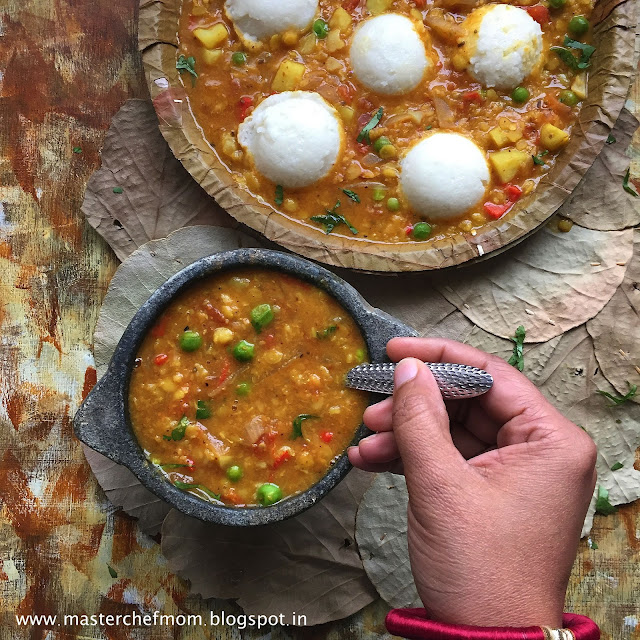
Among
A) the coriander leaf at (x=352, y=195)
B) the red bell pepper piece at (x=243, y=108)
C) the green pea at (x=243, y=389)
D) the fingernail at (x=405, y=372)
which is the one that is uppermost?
the red bell pepper piece at (x=243, y=108)

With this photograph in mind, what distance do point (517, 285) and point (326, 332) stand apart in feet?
3.17

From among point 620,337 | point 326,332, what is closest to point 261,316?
point 326,332

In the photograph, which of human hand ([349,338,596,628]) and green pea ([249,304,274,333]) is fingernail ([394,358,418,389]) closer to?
human hand ([349,338,596,628])

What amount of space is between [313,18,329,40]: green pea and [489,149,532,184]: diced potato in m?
0.90

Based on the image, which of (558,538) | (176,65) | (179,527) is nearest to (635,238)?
(558,538)

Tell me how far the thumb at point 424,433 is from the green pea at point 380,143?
1.17 m

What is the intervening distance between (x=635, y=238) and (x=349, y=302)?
1388 millimetres

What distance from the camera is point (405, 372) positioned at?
2.25m

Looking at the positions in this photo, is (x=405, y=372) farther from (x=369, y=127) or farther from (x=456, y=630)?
(x=369, y=127)

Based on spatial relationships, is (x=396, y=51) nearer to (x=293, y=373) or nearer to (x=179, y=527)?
(x=293, y=373)

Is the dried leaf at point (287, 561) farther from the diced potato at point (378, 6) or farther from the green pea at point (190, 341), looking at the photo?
the diced potato at point (378, 6)

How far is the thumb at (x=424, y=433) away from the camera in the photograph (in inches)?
81.7

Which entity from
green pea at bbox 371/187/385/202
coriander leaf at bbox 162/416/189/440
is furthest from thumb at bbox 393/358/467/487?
green pea at bbox 371/187/385/202

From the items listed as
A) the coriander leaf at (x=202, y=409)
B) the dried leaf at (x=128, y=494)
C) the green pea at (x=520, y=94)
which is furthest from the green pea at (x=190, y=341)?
the green pea at (x=520, y=94)
